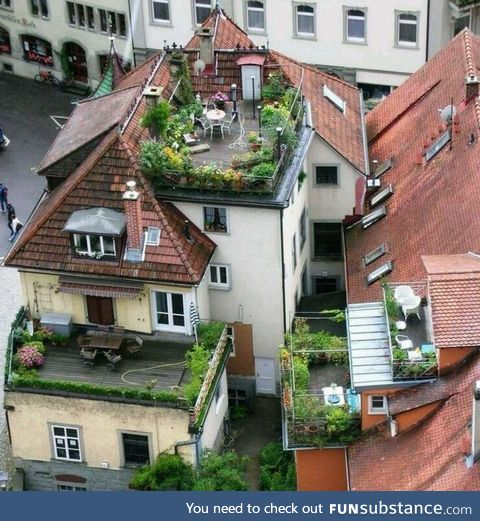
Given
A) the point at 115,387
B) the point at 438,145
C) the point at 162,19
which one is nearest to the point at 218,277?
the point at 115,387

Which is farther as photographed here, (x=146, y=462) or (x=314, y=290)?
(x=314, y=290)

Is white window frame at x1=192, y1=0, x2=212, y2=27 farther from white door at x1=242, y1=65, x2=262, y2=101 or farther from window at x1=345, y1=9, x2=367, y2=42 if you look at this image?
white door at x1=242, y1=65, x2=262, y2=101

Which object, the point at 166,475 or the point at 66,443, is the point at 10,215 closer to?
the point at 66,443

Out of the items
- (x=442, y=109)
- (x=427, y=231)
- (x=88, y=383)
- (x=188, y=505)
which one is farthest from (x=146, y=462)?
(x=442, y=109)

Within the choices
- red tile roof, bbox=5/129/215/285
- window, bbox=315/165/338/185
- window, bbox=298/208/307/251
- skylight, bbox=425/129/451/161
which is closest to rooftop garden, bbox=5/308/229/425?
red tile roof, bbox=5/129/215/285

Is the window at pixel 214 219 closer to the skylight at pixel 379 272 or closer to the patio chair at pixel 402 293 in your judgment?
the skylight at pixel 379 272

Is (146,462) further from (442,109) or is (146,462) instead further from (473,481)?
(442,109)

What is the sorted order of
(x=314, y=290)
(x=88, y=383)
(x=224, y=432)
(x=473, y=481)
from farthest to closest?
(x=314, y=290) → (x=224, y=432) → (x=88, y=383) → (x=473, y=481)
